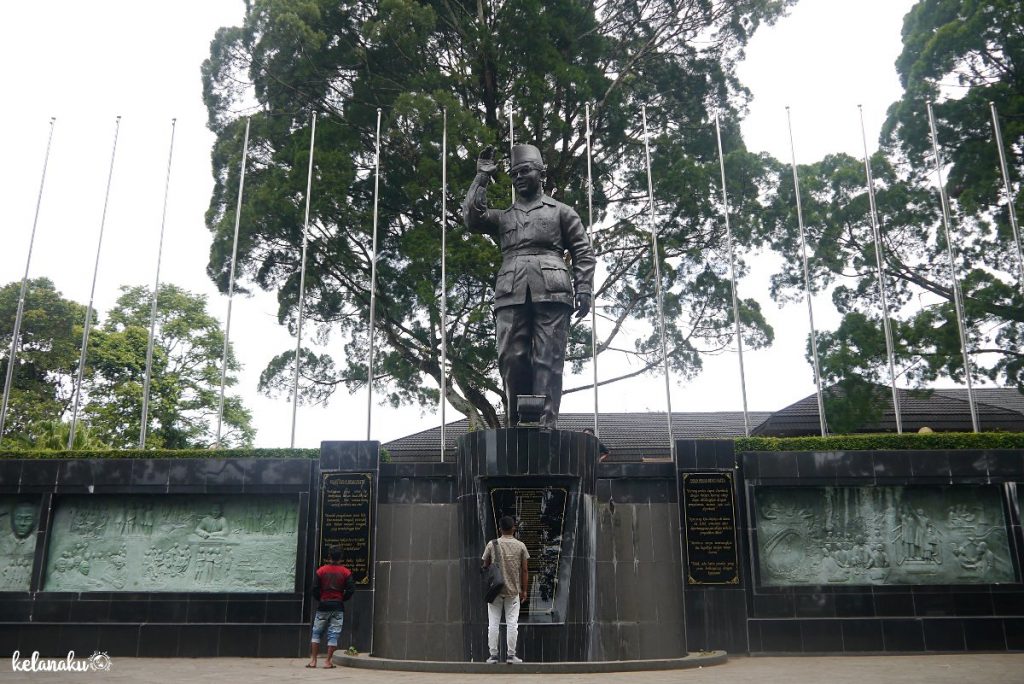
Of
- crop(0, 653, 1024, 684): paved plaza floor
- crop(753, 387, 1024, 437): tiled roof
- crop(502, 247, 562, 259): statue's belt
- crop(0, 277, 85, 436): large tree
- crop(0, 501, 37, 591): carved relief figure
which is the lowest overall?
crop(0, 653, 1024, 684): paved plaza floor

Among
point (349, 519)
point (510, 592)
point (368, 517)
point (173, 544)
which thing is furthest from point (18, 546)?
point (510, 592)

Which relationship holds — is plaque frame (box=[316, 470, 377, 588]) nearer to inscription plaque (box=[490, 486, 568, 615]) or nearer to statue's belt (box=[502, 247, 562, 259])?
inscription plaque (box=[490, 486, 568, 615])

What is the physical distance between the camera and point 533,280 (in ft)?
32.2

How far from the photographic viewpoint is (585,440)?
922 cm

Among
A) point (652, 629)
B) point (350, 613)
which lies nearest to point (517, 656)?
point (652, 629)

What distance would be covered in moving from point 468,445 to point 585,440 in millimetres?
1278

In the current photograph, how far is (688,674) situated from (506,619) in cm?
172

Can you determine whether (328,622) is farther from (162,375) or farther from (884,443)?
(162,375)

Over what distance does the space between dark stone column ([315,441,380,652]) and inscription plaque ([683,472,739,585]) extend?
12.7 ft

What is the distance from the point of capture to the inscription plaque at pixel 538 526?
28.0 ft

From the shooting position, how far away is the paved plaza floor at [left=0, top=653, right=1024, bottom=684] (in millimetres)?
7020

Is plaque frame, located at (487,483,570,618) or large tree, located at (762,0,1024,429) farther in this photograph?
large tree, located at (762,0,1024,429)

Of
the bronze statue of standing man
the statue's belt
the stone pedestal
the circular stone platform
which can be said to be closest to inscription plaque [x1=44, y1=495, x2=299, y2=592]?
the circular stone platform

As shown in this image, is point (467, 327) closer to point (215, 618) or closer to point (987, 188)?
point (215, 618)
